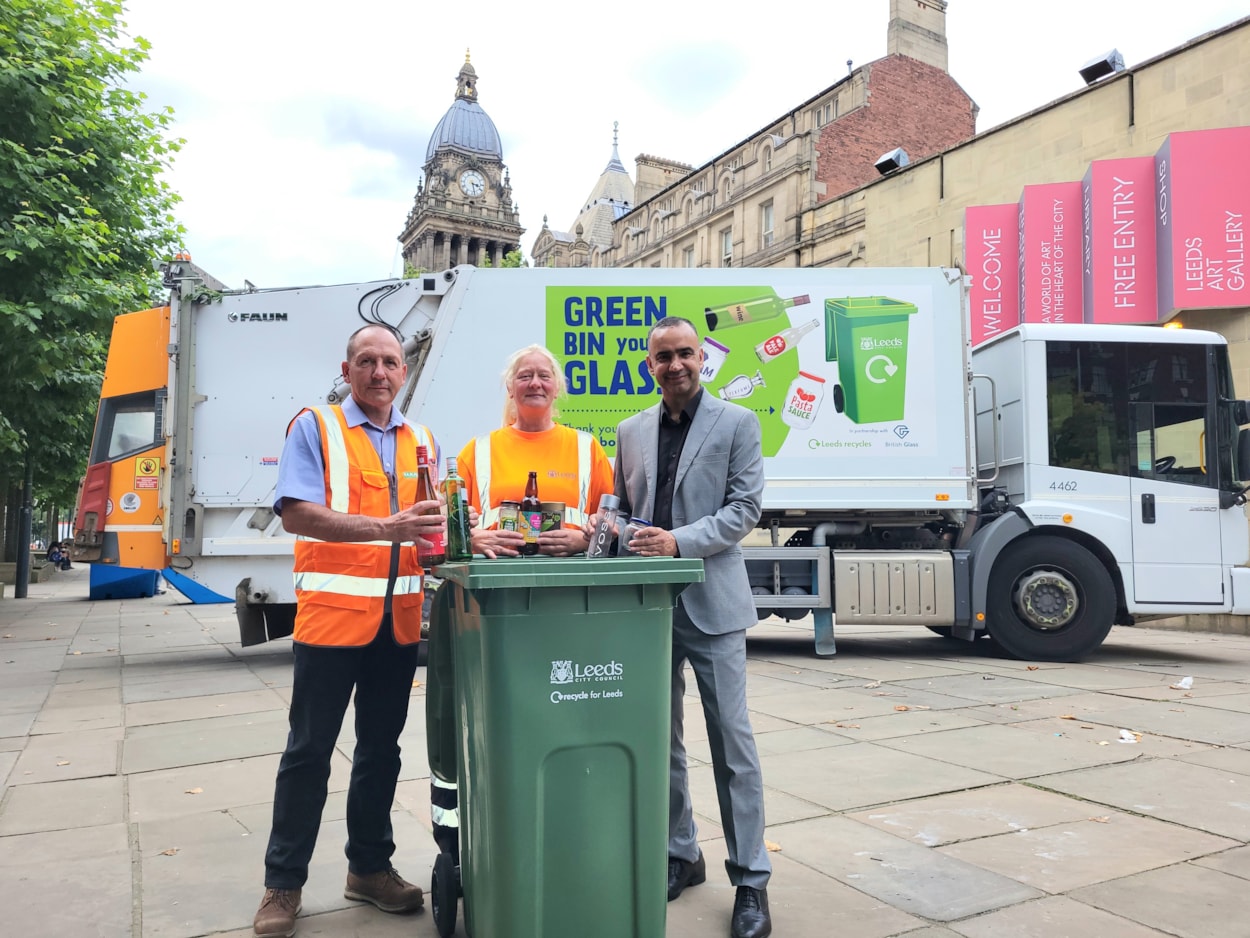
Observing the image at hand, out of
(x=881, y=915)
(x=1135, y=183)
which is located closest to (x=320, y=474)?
(x=881, y=915)

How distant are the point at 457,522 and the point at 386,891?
1.23 m

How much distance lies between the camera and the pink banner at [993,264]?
16672 mm

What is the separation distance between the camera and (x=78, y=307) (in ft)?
36.8

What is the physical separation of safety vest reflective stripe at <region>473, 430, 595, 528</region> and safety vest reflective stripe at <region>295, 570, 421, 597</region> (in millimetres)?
371

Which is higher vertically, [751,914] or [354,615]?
[354,615]

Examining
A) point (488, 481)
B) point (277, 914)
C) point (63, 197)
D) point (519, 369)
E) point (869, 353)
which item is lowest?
point (277, 914)

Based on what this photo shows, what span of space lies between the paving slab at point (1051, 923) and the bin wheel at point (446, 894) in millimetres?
1302

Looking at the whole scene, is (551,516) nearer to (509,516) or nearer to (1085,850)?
(509,516)

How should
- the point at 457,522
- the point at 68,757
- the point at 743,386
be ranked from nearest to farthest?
the point at 457,522
the point at 68,757
the point at 743,386

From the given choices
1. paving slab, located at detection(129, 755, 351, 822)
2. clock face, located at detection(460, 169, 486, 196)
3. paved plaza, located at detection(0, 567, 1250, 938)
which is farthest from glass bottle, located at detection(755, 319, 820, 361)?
clock face, located at detection(460, 169, 486, 196)

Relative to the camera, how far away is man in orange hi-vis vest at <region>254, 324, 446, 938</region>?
2.86 m

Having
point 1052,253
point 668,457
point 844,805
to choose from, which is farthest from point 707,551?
point 1052,253

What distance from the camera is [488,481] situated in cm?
317

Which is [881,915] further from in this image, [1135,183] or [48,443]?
[48,443]
